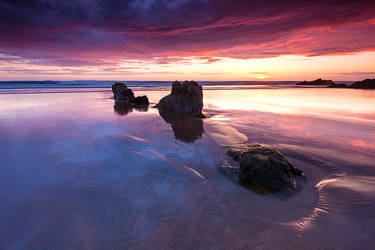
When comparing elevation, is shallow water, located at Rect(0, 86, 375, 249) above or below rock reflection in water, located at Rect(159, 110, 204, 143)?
below

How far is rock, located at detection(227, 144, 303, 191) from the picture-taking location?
3.48 meters

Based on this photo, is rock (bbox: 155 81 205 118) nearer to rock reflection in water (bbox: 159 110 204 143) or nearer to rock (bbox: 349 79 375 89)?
rock reflection in water (bbox: 159 110 204 143)

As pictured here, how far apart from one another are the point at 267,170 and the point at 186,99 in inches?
354

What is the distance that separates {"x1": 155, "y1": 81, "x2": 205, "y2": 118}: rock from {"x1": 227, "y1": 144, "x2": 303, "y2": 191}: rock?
24.7ft

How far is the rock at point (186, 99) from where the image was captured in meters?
11.8

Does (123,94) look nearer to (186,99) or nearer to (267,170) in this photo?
(186,99)

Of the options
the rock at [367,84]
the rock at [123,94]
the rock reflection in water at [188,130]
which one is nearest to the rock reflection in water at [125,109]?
the rock at [123,94]

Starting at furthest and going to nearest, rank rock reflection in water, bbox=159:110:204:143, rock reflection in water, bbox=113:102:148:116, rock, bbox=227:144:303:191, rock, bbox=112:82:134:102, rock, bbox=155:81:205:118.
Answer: rock, bbox=112:82:134:102 < rock, bbox=155:81:205:118 < rock reflection in water, bbox=113:102:148:116 < rock reflection in water, bbox=159:110:204:143 < rock, bbox=227:144:303:191

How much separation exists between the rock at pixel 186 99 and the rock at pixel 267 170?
7518 mm

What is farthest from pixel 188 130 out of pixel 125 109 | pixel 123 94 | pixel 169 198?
pixel 123 94

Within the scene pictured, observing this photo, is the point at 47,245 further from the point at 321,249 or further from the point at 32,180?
the point at 321,249

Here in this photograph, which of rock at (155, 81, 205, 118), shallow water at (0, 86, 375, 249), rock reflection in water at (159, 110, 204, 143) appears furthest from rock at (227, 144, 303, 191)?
rock at (155, 81, 205, 118)

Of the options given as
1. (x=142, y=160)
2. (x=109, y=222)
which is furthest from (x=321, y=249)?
(x=142, y=160)

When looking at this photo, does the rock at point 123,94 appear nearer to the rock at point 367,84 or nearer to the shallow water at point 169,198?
the shallow water at point 169,198
